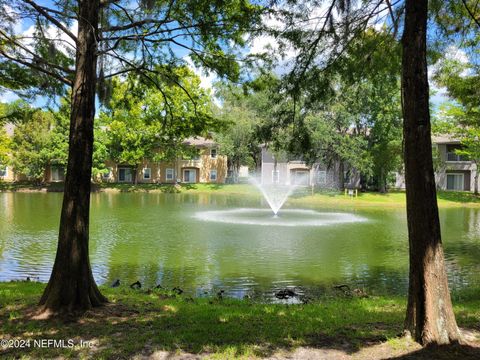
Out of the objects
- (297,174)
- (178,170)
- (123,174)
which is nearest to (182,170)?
(178,170)

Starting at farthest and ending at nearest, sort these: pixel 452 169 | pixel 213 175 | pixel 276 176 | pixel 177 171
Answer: pixel 213 175 → pixel 177 171 → pixel 276 176 → pixel 452 169

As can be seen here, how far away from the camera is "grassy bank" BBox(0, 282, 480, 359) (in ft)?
13.9

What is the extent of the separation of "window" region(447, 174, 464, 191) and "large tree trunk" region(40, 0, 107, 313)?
43.5m

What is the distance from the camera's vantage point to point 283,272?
1092 cm

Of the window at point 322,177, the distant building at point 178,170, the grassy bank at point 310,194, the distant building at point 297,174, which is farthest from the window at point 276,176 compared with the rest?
the distant building at point 178,170

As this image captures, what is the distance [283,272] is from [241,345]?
6574mm

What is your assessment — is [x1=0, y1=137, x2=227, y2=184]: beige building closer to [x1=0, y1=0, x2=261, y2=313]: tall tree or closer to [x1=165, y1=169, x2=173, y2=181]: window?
[x1=165, y1=169, x2=173, y2=181]: window

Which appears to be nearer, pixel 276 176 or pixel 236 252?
pixel 236 252

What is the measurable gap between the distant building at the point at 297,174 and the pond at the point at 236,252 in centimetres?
2193

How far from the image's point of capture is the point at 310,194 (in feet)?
122

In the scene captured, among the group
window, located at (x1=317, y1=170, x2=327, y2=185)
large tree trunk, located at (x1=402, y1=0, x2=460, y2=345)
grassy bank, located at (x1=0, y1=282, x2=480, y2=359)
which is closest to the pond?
grassy bank, located at (x1=0, y1=282, x2=480, y2=359)

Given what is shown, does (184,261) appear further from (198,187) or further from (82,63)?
(198,187)

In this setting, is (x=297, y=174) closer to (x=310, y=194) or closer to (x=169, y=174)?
(x=310, y=194)

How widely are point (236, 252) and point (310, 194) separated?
81.6 feet
